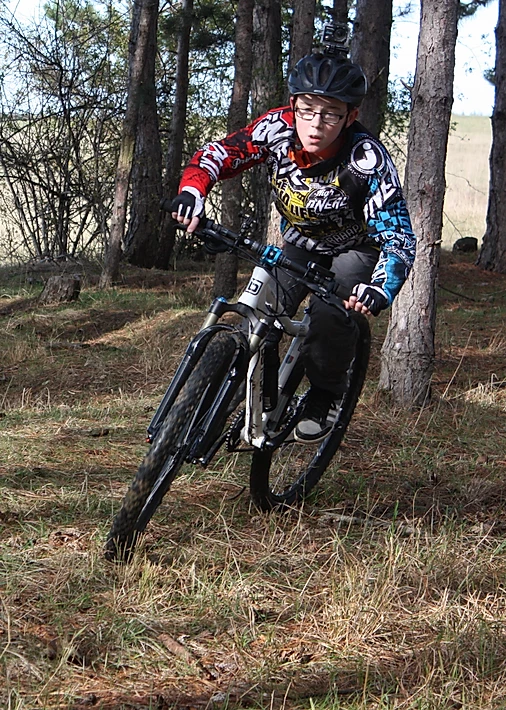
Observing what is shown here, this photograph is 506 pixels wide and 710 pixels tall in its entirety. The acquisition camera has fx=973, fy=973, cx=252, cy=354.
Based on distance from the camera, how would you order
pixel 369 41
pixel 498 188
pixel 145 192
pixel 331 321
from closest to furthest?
pixel 331 321 → pixel 369 41 → pixel 145 192 → pixel 498 188

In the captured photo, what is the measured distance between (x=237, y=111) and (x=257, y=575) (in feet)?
26.2

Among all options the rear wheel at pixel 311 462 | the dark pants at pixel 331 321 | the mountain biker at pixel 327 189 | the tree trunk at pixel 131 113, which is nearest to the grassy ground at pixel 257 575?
the rear wheel at pixel 311 462

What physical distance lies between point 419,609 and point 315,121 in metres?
2.02

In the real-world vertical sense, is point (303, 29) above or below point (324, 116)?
above

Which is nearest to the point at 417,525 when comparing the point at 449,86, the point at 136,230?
the point at 449,86

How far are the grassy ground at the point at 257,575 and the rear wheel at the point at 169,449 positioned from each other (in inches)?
5.5

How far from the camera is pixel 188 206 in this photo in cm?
381

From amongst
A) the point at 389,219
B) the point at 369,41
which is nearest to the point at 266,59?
the point at 369,41

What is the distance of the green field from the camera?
26.6 meters

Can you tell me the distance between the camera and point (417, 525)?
4586mm

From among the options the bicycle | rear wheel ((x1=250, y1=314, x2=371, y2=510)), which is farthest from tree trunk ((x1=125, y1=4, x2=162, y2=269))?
the bicycle

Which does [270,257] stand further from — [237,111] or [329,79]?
[237,111]

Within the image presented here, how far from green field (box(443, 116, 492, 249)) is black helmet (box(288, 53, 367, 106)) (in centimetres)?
1177

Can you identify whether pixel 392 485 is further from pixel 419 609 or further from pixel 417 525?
pixel 419 609
